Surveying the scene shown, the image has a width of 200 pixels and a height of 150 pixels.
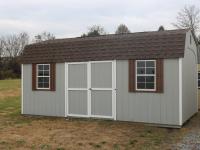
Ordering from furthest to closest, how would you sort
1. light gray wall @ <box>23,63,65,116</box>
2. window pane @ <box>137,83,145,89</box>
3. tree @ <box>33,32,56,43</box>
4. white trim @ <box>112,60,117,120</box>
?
tree @ <box>33,32,56,43</box>, light gray wall @ <box>23,63,65,116</box>, white trim @ <box>112,60,117,120</box>, window pane @ <box>137,83,145,89</box>

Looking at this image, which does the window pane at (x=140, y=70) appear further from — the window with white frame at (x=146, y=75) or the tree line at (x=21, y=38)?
the tree line at (x=21, y=38)

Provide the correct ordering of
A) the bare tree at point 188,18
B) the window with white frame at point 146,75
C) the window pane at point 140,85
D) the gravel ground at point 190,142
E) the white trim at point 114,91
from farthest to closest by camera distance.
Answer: the bare tree at point 188,18
the white trim at point 114,91
the window pane at point 140,85
the window with white frame at point 146,75
the gravel ground at point 190,142

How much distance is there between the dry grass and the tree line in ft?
75.7

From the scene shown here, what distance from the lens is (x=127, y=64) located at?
11.7m

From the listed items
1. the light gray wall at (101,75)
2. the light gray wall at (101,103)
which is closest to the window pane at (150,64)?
the light gray wall at (101,75)

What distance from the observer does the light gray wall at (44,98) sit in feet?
43.4

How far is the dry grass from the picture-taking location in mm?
8281

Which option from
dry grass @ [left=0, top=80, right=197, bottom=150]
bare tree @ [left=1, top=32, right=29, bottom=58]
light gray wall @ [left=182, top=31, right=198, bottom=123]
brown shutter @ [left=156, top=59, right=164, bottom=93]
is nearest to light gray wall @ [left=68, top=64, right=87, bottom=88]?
dry grass @ [left=0, top=80, right=197, bottom=150]

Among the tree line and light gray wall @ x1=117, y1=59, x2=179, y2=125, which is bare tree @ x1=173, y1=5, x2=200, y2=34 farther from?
light gray wall @ x1=117, y1=59, x2=179, y2=125

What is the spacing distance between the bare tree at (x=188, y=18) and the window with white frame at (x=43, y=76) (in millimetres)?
30517

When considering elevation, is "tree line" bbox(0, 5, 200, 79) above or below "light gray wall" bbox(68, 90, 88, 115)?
above

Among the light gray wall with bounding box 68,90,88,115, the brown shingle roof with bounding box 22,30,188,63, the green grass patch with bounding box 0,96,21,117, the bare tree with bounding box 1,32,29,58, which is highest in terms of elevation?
the bare tree with bounding box 1,32,29,58

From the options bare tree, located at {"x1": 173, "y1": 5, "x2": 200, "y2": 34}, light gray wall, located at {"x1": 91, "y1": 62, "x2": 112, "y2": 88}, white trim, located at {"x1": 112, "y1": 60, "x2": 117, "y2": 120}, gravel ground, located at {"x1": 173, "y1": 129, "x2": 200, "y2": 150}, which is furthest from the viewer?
bare tree, located at {"x1": 173, "y1": 5, "x2": 200, "y2": 34}

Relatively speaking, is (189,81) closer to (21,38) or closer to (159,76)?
(159,76)
